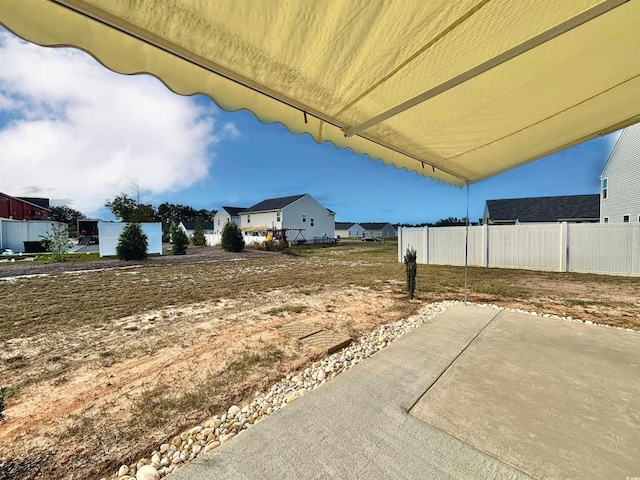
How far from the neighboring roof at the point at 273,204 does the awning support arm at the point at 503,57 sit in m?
27.4

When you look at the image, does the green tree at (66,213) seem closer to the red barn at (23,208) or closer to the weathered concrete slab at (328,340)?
the red barn at (23,208)

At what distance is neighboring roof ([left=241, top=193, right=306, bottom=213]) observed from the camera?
30297mm

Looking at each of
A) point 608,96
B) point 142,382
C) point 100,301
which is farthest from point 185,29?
point 100,301

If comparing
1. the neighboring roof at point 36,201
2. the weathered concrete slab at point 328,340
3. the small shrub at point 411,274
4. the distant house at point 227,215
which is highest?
the neighboring roof at point 36,201

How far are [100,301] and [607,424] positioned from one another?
7.76 meters

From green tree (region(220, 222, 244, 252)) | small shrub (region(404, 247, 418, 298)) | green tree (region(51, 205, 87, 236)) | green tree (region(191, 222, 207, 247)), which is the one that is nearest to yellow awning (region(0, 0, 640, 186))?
small shrub (region(404, 247, 418, 298))

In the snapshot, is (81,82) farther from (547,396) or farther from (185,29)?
(547,396)

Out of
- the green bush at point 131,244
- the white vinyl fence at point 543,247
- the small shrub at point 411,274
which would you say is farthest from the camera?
the green bush at point 131,244

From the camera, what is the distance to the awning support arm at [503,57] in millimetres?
1607

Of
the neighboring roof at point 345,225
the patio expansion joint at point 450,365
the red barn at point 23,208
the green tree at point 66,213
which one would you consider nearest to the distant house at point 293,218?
the red barn at point 23,208

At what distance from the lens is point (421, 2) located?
1.46m

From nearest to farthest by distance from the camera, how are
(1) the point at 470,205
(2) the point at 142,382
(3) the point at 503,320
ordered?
1. (2) the point at 142,382
2. (3) the point at 503,320
3. (1) the point at 470,205

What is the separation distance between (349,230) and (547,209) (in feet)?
138

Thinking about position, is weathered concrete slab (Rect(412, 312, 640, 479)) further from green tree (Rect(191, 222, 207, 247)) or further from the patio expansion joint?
green tree (Rect(191, 222, 207, 247))
